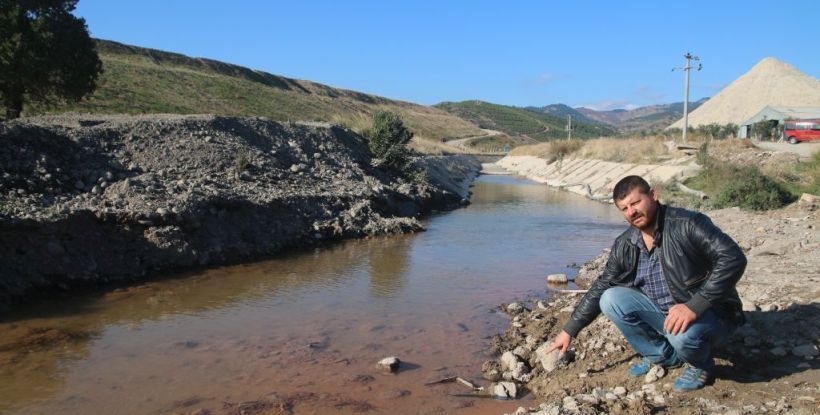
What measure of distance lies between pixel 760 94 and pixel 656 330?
76284 millimetres

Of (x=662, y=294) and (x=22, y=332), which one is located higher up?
(x=662, y=294)

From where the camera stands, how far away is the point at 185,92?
50656mm

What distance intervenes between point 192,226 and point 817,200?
43.8 feet

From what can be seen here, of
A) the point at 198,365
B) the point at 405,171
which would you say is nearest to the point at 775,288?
the point at 198,365

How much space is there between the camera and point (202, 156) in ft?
50.6

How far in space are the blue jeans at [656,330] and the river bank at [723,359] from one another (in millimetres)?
246

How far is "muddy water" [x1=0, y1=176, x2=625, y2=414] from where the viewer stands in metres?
5.66

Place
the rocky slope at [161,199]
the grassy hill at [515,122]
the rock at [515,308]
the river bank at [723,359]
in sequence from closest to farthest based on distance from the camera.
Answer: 1. the river bank at [723,359]
2. the rock at [515,308]
3. the rocky slope at [161,199]
4. the grassy hill at [515,122]

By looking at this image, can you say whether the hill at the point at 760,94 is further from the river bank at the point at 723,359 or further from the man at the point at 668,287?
the man at the point at 668,287

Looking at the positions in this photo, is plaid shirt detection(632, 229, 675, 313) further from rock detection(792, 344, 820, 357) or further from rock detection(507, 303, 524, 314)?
rock detection(507, 303, 524, 314)

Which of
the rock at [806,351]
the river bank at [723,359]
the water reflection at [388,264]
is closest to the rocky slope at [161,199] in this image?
the water reflection at [388,264]

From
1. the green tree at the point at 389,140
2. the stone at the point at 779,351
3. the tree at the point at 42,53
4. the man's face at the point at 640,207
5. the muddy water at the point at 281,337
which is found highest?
the tree at the point at 42,53

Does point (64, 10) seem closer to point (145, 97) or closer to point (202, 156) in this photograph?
point (202, 156)

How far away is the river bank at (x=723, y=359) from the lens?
4.17 meters
